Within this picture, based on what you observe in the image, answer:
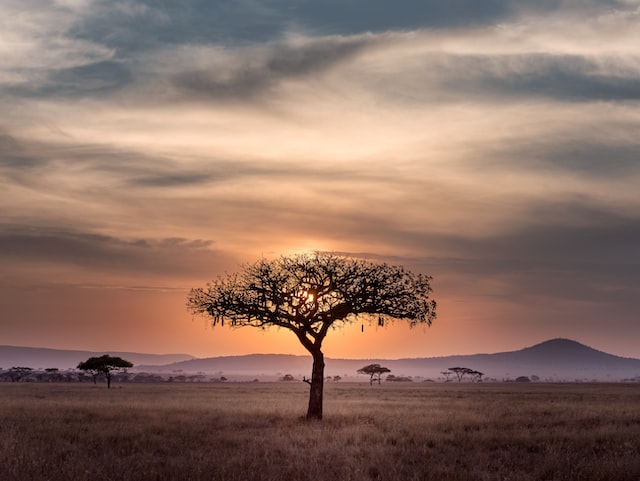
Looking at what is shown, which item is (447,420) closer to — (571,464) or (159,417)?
(159,417)

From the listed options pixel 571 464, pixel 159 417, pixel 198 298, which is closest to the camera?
pixel 571 464

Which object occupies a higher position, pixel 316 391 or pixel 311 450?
pixel 316 391

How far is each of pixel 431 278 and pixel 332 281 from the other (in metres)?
5.74

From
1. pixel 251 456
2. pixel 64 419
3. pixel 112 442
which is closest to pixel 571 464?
pixel 251 456

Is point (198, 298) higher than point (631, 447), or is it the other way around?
point (198, 298)

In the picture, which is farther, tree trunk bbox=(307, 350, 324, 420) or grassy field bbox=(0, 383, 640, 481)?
tree trunk bbox=(307, 350, 324, 420)

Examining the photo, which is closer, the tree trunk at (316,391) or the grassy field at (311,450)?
the grassy field at (311,450)

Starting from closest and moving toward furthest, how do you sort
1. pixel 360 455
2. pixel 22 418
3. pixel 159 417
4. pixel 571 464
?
pixel 571 464
pixel 360 455
pixel 22 418
pixel 159 417

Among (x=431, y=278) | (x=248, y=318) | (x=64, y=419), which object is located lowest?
(x=64, y=419)

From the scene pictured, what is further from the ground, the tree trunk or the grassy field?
the tree trunk

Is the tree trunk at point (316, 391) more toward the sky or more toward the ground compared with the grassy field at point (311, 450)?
more toward the sky

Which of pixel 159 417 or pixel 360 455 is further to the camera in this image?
pixel 159 417

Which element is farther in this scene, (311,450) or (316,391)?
(316,391)

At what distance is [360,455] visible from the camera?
22875 mm
